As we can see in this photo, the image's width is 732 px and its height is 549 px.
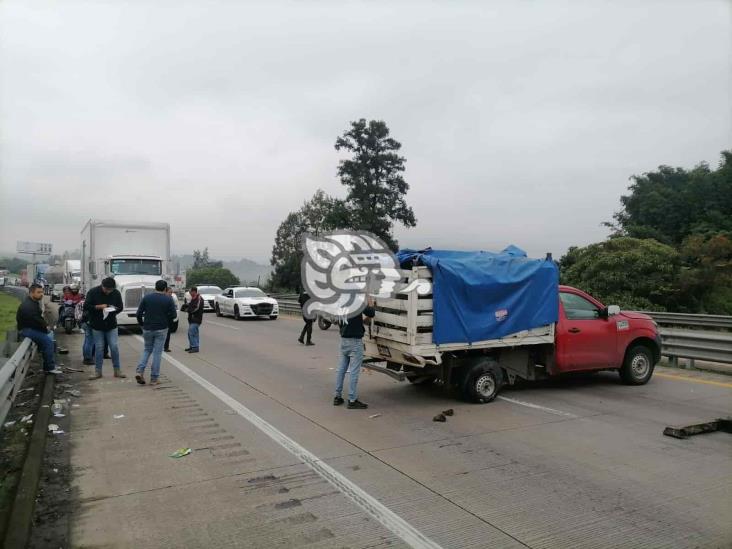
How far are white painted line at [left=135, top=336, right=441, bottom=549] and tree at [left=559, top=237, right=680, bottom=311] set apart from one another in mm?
22505

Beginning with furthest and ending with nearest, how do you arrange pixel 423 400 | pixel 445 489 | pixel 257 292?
pixel 257 292, pixel 423 400, pixel 445 489

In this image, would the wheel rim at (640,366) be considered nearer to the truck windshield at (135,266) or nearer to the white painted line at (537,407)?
the white painted line at (537,407)

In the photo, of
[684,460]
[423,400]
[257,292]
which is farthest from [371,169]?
[684,460]

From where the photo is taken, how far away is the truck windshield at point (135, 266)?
1842cm

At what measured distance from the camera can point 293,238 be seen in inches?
2042

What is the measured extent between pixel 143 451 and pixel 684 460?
5556 mm

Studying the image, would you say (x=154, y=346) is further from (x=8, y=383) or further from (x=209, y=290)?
(x=209, y=290)

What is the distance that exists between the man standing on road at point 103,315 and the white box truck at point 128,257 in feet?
25.1

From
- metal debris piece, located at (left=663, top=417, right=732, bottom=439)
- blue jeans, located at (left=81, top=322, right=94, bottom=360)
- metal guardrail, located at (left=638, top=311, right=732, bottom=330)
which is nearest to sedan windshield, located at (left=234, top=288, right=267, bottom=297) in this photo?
blue jeans, located at (left=81, top=322, right=94, bottom=360)

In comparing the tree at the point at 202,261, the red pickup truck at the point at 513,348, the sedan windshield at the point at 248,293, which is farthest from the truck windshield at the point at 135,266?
the tree at the point at 202,261

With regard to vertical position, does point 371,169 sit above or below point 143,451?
→ above

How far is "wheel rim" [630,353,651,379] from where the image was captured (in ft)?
29.9

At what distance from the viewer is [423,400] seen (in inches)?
324

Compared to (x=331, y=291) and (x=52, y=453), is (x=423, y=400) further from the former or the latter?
(x=52, y=453)
